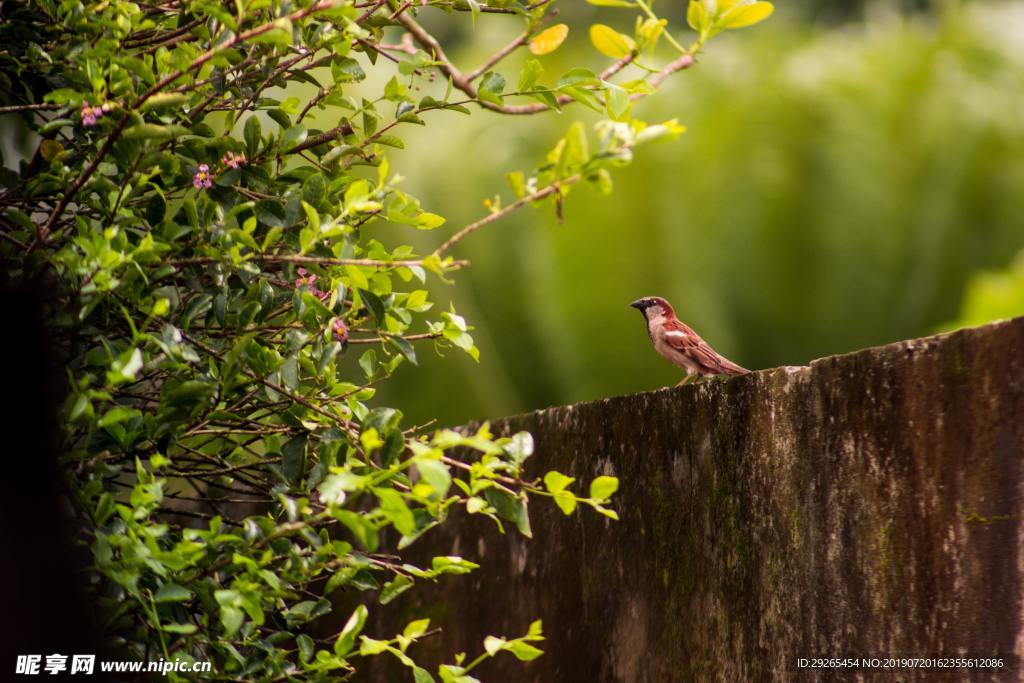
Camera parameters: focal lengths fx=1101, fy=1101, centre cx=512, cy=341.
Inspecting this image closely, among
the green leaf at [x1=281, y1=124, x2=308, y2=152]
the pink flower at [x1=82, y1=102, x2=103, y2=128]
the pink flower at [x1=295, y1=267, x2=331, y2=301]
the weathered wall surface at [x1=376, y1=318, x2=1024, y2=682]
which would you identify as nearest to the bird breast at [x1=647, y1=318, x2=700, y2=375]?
the weathered wall surface at [x1=376, y1=318, x2=1024, y2=682]

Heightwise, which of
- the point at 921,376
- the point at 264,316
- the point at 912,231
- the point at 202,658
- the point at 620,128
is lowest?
the point at 202,658

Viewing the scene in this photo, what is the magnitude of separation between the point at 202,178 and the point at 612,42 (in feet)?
2.76

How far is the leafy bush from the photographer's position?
1.90 metres

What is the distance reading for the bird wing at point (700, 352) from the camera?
278cm

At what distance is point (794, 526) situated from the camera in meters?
2.00

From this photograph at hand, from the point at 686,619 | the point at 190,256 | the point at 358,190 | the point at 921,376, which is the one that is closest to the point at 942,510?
the point at 921,376

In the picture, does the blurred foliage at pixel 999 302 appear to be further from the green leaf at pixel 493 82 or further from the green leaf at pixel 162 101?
the green leaf at pixel 162 101

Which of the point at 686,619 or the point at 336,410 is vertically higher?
the point at 336,410

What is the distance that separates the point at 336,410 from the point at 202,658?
0.54m

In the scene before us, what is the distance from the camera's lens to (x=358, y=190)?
1.93m

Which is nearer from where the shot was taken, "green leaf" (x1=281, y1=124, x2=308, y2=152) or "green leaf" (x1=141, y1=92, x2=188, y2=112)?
"green leaf" (x1=141, y1=92, x2=188, y2=112)

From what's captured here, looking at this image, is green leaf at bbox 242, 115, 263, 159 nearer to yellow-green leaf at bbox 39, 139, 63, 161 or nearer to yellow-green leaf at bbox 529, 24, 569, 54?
yellow-green leaf at bbox 39, 139, 63, 161

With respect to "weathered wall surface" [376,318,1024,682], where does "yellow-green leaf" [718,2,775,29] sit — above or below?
above

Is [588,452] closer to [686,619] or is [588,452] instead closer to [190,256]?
[686,619]
